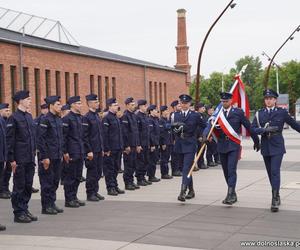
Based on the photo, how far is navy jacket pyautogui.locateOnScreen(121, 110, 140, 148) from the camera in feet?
41.4

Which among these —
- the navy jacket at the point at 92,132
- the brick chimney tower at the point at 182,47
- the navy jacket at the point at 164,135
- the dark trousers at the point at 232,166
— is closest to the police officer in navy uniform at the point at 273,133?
the dark trousers at the point at 232,166

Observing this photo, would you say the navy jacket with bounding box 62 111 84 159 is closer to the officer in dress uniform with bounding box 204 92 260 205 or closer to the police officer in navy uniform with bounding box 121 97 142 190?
the police officer in navy uniform with bounding box 121 97 142 190

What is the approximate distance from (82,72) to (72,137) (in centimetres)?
2609

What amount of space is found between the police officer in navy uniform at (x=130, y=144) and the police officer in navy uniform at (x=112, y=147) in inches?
19.3

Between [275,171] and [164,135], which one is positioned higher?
[164,135]

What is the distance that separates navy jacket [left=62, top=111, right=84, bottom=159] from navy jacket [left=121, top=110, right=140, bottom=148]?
2.32 meters

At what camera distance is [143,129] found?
44.7ft

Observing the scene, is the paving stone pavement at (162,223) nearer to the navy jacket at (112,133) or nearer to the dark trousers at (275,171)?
the dark trousers at (275,171)

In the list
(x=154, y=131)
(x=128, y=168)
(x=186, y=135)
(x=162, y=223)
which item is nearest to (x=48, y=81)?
(x=154, y=131)

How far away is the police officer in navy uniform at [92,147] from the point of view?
1093cm

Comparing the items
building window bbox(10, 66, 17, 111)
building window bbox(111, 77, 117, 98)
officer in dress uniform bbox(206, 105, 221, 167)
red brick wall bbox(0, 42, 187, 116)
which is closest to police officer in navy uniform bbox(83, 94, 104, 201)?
officer in dress uniform bbox(206, 105, 221, 167)

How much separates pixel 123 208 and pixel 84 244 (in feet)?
9.09

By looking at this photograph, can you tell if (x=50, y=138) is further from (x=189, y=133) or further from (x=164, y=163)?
(x=164, y=163)

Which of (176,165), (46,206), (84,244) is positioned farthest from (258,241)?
(176,165)
